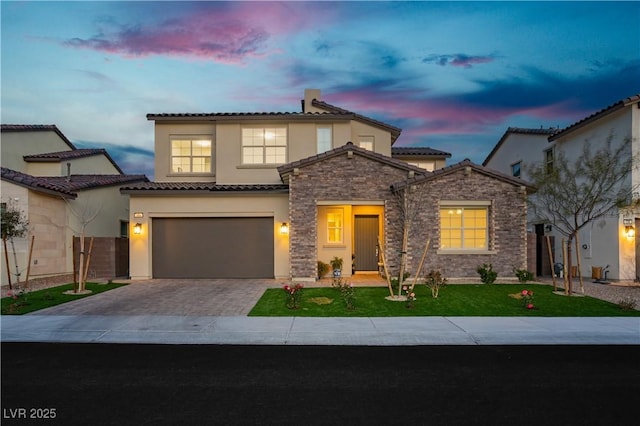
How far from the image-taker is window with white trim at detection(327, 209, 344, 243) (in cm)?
1655

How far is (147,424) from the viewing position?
4113 mm

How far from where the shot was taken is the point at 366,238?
17.6 metres

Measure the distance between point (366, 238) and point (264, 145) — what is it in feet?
21.8

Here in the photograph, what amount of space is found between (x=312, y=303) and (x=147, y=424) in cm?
692

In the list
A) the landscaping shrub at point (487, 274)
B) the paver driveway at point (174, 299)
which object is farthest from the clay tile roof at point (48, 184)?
the landscaping shrub at point (487, 274)

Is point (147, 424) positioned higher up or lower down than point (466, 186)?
lower down

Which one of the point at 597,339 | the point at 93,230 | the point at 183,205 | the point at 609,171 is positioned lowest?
the point at 597,339

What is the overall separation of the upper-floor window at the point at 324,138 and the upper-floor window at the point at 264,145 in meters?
1.68

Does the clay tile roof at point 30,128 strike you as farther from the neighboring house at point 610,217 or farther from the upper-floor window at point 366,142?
the neighboring house at point 610,217

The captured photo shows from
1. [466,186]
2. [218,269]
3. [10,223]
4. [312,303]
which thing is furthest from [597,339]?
[10,223]

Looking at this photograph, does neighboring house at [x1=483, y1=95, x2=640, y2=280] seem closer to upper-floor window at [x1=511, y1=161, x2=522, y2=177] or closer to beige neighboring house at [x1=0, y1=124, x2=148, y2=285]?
upper-floor window at [x1=511, y1=161, x2=522, y2=177]

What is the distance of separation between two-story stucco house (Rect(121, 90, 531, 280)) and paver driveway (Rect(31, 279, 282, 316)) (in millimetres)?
1518

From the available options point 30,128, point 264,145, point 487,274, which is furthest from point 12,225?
point 487,274

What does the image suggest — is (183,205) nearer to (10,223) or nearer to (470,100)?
(10,223)
